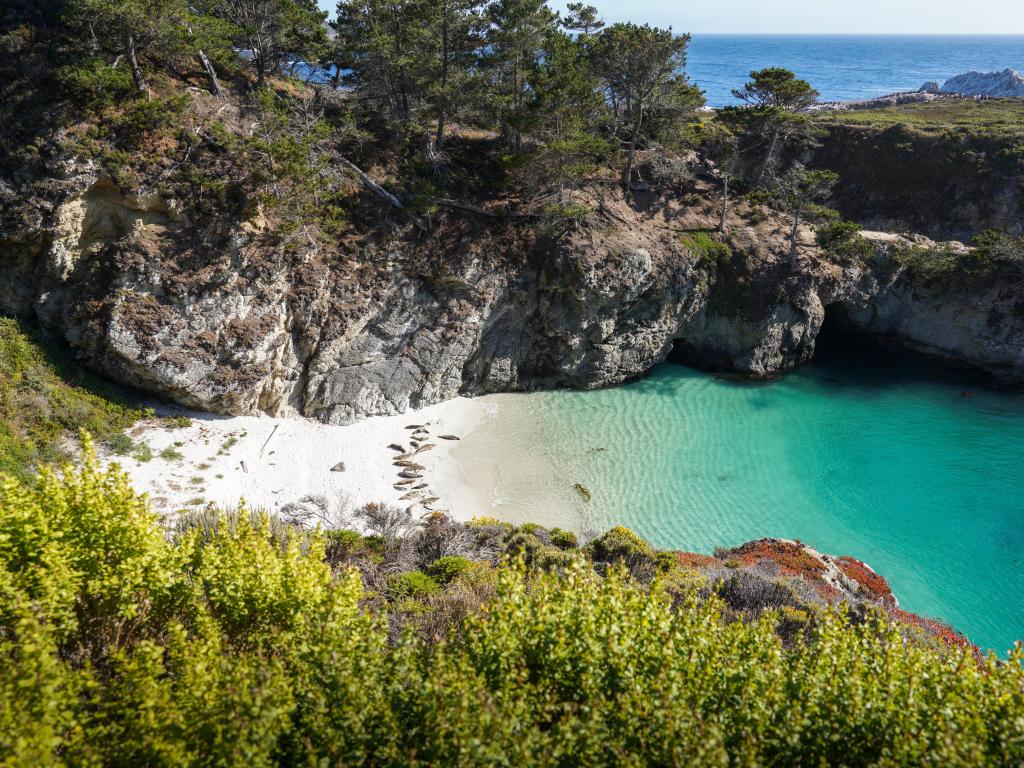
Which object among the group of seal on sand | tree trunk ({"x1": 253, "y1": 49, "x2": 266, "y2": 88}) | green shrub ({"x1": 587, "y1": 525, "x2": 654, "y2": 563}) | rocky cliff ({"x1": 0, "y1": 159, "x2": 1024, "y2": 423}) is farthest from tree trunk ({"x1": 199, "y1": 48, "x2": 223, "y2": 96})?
green shrub ({"x1": 587, "y1": 525, "x2": 654, "y2": 563})

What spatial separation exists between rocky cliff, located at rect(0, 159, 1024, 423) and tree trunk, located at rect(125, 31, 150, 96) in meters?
5.37

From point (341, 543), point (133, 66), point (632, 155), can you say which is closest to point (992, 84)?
point (632, 155)

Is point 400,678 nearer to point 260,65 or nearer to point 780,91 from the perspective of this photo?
point 260,65

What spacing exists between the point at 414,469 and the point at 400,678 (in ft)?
51.7

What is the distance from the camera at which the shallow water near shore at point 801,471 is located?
20.1 metres

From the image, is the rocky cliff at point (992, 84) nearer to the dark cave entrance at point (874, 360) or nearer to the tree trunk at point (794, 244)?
the dark cave entrance at point (874, 360)

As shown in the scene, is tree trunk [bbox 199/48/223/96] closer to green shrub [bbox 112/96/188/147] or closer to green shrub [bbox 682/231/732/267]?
green shrub [bbox 112/96/188/147]

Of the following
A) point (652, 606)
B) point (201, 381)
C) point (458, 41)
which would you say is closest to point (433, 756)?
point (652, 606)

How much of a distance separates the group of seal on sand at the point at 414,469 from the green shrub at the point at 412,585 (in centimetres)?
622

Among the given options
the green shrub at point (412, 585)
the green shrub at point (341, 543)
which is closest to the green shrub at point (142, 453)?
the green shrub at point (341, 543)

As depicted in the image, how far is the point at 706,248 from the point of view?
33.0m

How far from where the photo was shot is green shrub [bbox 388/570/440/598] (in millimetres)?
14109

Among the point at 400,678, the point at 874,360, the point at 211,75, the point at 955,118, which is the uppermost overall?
the point at 955,118

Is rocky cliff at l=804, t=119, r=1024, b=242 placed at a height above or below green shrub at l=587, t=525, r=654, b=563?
above
